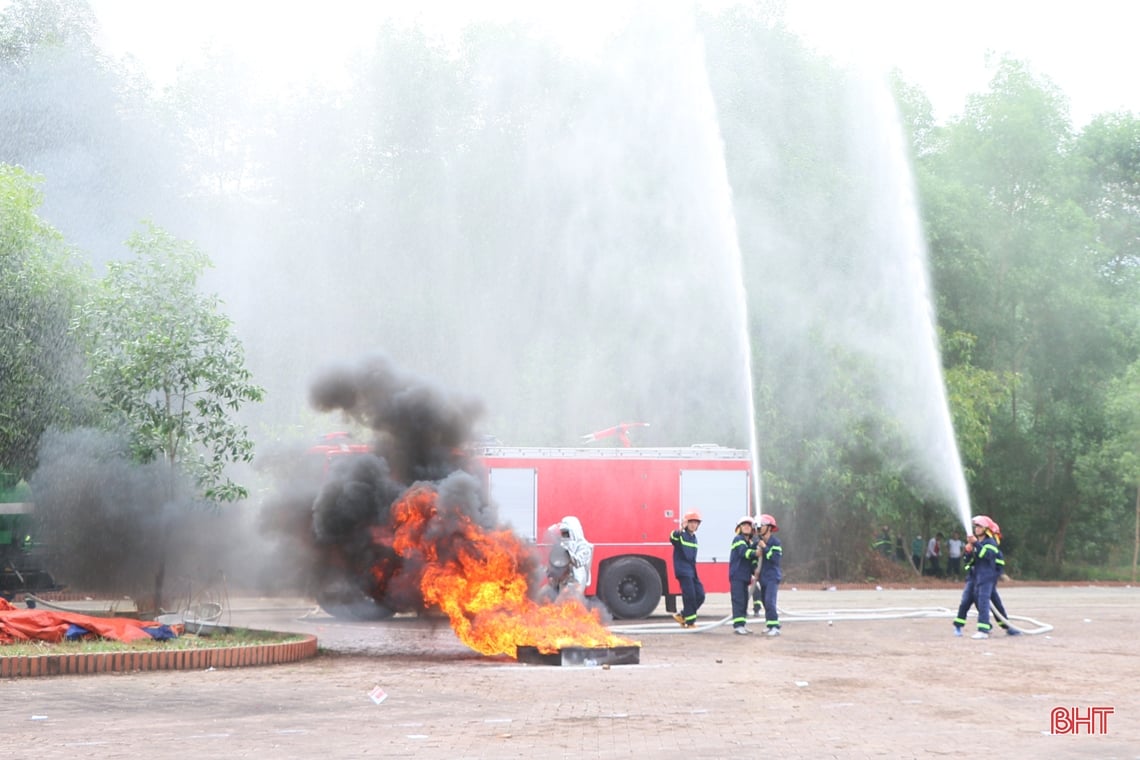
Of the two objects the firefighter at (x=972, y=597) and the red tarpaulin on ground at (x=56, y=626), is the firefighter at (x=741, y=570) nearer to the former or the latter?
the firefighter at (x=972, y=597)

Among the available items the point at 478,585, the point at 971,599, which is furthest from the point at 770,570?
the point at 478,585

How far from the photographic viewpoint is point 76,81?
97.1 ft

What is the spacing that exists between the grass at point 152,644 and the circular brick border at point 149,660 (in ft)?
0.68

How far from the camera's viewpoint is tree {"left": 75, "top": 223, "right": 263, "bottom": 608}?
1612 cm

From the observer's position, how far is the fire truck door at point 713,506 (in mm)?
19328

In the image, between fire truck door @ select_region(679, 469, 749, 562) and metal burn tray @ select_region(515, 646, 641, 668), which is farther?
fire truck door @ select_region(679, 469, 749, 562)

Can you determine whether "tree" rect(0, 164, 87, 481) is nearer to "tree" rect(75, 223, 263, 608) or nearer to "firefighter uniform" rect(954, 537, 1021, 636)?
"tree" rect(75, 223, 263, 608)

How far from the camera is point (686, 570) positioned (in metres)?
17.8

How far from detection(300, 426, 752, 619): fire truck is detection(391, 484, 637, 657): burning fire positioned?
4.50m

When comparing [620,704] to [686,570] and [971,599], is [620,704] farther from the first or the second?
[971,599]

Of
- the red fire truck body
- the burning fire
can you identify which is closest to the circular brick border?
the burning fire

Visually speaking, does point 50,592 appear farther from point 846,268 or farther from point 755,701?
point 846,268

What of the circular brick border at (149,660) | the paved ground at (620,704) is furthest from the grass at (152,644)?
the paved ground at (620,704)

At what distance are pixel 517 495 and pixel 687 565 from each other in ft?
9.50
